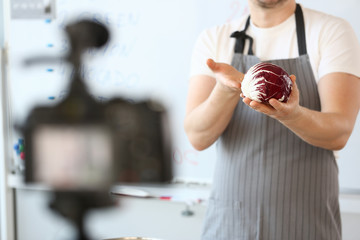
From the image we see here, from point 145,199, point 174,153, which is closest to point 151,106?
point 174,153

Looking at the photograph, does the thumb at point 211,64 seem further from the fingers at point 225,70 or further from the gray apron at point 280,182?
the gray apron at point 280,182

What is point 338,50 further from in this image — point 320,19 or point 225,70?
point 225,70

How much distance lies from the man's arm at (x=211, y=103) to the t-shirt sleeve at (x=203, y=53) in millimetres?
21

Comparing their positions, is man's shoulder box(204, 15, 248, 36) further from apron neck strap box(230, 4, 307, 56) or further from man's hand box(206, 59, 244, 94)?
man's hand box(206, 59, 244, 94)

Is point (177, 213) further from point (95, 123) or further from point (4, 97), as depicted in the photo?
point (4, 97)

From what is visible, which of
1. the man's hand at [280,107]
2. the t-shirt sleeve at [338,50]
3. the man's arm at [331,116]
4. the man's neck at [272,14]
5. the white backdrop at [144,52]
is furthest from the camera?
the white backdrop at [144,52]

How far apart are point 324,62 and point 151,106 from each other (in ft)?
2.85

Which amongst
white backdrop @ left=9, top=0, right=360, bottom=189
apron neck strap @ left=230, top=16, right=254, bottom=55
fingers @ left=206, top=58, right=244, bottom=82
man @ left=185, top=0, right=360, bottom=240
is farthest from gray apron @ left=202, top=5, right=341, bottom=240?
white backdrop @ left=9, top=0, right=360, bottom=189

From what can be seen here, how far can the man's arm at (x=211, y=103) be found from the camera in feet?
2.67

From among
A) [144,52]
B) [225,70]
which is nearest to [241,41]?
[225,70]

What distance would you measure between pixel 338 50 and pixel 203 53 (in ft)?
1.28

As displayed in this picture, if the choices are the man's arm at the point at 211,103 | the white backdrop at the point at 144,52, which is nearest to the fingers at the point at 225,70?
the man's arm at the point at 211,103

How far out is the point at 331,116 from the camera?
2.93ft

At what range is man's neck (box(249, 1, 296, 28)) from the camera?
1073mm
